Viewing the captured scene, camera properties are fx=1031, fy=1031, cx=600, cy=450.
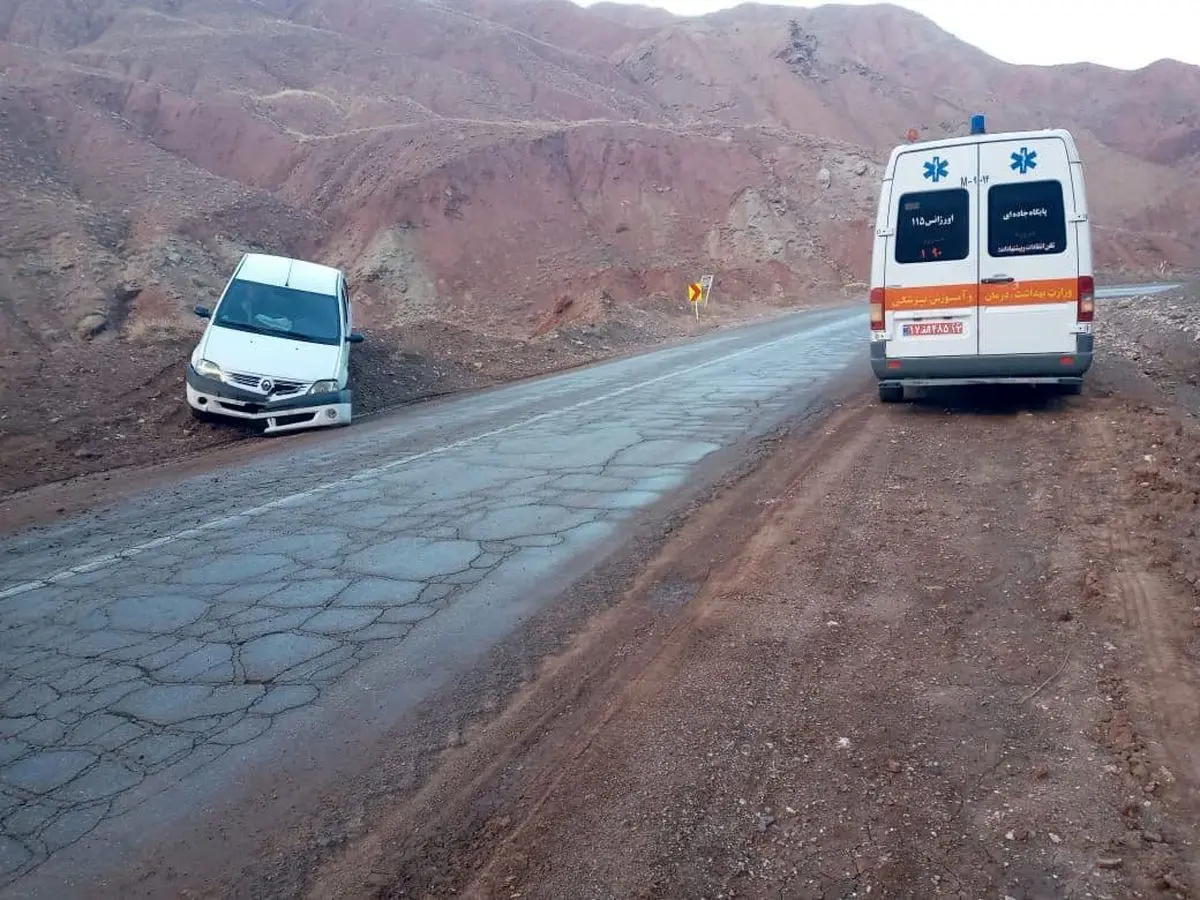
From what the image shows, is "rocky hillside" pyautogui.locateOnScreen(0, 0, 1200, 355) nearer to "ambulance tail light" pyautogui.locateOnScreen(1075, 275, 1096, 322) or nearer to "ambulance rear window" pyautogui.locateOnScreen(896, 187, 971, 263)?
"ambulance rear window" pyautogui.locateOnScreen(896, 187, 971, 263)

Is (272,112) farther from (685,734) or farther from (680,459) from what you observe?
(685,734)

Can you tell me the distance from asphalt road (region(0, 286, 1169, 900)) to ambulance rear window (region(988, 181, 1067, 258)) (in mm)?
3150

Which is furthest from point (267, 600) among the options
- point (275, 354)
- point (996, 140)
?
point (996, 140)

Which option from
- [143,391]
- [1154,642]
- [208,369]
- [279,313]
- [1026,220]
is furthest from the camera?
[143,391]

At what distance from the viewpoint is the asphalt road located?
4.15 metres

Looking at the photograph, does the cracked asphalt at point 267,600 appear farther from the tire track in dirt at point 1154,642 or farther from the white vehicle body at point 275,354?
the tire track in dirt at point 1154,642

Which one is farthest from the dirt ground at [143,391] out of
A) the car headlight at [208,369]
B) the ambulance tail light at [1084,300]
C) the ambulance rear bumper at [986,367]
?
the ambulance tail light at [1084,300]

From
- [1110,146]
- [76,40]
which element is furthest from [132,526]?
[1110,146]

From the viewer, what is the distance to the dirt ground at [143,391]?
12.0 m

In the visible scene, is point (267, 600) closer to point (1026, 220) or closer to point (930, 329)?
point (930, 329)

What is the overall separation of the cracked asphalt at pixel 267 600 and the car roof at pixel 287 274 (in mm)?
3494

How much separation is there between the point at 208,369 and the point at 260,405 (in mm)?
860

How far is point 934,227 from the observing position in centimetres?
1088

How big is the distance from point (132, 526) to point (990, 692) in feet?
22.5
